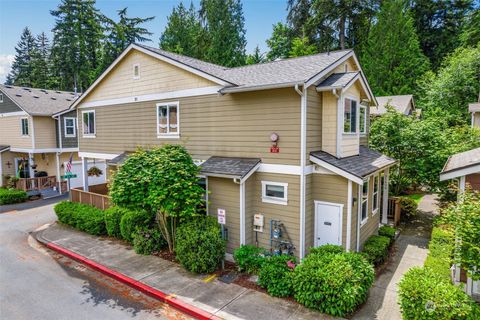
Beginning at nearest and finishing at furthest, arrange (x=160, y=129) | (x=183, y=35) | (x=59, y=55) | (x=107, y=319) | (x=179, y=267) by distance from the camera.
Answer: (x=107, y=319), (x=179, y=267), (x=160, y=129), (x=183, y=35), (x=59, y=55)

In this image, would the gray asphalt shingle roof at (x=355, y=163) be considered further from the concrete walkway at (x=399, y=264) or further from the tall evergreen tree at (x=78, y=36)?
the tall evergreen tree at (x=78, y=36)

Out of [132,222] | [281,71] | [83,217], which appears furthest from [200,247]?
[83,217]

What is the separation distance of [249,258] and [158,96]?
8.11m

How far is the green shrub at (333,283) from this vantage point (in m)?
6.90

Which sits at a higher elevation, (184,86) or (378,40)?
(378,40)

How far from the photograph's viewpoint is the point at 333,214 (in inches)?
371

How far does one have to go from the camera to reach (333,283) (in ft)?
22.8

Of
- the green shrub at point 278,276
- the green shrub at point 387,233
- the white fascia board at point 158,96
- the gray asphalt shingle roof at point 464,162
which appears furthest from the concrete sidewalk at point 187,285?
the white fascia board at point 158,96

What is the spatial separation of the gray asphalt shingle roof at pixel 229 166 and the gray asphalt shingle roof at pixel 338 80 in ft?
11.4

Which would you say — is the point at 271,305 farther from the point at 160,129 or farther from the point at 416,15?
the point at 416,15

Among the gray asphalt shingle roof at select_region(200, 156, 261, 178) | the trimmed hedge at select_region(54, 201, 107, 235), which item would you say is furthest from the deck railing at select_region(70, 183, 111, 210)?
the gray asphalt shingle roof at select_region(200, 156, 261, 178)

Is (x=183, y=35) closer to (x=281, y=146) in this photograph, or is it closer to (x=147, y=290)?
(x=281, y=146)

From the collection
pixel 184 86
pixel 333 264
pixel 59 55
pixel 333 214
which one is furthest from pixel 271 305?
pixel 59 55

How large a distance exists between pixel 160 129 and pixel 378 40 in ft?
107
